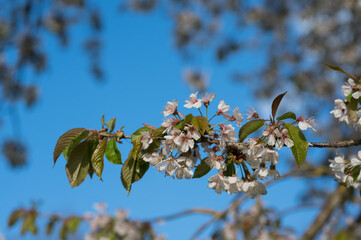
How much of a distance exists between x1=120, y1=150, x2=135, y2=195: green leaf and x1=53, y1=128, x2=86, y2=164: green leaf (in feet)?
0.53

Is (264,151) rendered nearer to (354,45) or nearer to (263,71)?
(354,45)

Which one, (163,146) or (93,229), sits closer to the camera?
(163,146)

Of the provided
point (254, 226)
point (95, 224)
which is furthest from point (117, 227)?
point (254, 226)

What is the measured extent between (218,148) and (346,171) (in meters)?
0.46

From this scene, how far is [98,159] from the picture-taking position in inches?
43.1

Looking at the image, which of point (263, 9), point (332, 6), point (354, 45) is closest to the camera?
point (354, 45)

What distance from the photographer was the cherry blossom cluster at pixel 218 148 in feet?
3.41

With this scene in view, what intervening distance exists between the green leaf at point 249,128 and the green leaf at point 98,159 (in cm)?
40

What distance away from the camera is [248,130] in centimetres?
105

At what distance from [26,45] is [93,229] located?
3.02 meters

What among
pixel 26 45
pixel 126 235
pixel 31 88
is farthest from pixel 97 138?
pixel 31 88

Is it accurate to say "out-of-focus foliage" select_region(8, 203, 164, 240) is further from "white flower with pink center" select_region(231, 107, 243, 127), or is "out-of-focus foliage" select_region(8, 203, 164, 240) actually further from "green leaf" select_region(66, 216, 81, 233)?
"white flower with pink center" select_region(231, 107, 243, 127)

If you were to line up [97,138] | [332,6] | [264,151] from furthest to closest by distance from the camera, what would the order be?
[332,6]
[97,138]
[264,151]

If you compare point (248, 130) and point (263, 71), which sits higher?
point (263, 71)
